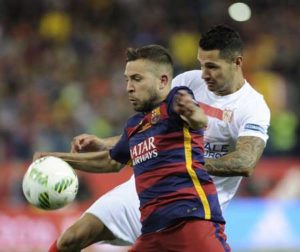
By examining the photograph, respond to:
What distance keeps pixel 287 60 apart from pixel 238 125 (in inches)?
376

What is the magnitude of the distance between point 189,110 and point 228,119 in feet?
4.06

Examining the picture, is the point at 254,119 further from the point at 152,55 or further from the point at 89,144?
the point at 89,144

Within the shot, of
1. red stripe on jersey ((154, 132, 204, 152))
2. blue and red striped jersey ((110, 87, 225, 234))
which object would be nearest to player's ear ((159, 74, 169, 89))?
blue and red striped jersey ((110, 87, 225, 234))

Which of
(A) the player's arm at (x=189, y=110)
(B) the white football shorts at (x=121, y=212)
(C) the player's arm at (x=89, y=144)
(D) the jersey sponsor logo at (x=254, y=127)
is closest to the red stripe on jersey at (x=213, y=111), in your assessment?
(D) the jersey sponsor logo at (x=254, y=127)

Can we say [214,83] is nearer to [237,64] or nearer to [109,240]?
[237,64]

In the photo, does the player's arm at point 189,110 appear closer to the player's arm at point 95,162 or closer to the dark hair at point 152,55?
the dark hair at point 152,55

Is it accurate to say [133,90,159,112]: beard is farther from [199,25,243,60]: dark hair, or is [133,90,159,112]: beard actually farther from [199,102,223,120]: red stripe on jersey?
[199,102,223,120]: red stripe on jersey

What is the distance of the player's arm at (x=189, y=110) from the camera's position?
5277 millimetres

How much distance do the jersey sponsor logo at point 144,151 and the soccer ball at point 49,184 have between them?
46 centimetres

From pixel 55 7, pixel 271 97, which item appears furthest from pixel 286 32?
pixel 55 7

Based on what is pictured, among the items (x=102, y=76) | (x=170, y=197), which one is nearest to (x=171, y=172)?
(x=170, y=197)

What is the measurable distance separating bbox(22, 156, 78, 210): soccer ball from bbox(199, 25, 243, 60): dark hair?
3.96 ft

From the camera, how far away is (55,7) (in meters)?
17.1

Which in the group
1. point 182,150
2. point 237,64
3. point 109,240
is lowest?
point 109,240
